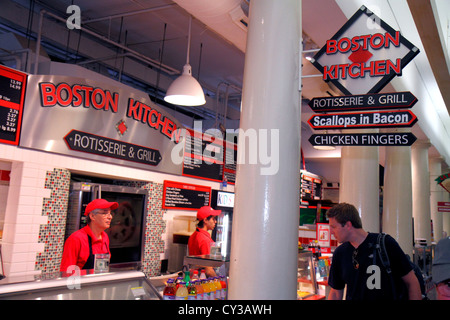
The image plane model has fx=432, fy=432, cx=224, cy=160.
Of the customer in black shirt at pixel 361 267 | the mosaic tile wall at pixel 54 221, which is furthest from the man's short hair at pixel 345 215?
the mosaic tile wall at pixel 54 221

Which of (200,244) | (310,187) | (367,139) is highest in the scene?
(310,187)

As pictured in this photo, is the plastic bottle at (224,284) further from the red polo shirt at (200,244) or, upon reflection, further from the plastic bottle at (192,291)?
the red polo shirt at (200,244)

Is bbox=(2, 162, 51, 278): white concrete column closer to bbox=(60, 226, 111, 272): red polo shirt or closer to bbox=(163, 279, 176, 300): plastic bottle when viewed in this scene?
bbox=(60, 226, 111, 272): red polo shirt

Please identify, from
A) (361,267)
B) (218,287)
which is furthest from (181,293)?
(361,267)

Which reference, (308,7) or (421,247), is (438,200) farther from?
(308,7)

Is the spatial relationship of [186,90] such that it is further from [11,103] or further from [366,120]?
[366,120]

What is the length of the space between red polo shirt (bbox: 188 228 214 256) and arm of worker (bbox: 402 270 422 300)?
9.72 ft

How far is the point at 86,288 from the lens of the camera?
2.66m

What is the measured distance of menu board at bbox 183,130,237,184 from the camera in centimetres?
811

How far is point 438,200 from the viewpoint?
16.4m

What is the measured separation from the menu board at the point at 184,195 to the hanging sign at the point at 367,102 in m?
4.08

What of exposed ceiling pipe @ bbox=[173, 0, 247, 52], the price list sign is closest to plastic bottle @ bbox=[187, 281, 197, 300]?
exposed ceiling pipe @ bbox=[173, 0, 247, 52]

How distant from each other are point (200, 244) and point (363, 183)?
2.74 m

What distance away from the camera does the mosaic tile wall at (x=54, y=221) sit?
17.6 feet
